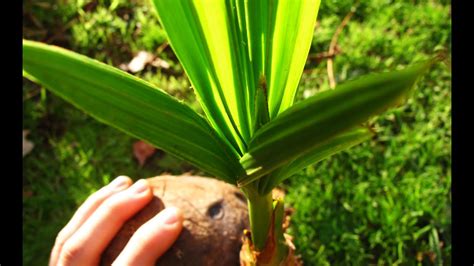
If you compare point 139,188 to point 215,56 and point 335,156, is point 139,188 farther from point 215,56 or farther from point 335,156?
point 335,156

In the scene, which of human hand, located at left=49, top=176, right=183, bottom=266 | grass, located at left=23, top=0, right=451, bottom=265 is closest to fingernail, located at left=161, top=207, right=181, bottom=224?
human hand, located at left=49, top=176, right=183, bottom=266

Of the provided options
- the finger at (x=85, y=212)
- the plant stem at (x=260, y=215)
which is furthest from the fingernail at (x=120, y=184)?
the plant stem at (x=260, y=215)

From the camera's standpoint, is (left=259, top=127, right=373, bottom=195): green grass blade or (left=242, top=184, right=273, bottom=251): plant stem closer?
(left=259, top=127, right=373, bottom=195): green grass blade

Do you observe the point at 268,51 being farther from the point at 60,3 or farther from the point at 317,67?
the point at 60,3

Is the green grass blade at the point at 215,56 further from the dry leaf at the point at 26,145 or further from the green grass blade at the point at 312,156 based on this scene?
the dry leaf at the point at 26,145

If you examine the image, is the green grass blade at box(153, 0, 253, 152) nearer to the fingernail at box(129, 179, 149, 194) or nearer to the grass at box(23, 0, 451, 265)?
the fingernail at box(129, 179, 149, 194)

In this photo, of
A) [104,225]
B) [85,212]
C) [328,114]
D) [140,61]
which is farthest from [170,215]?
[140,61]
